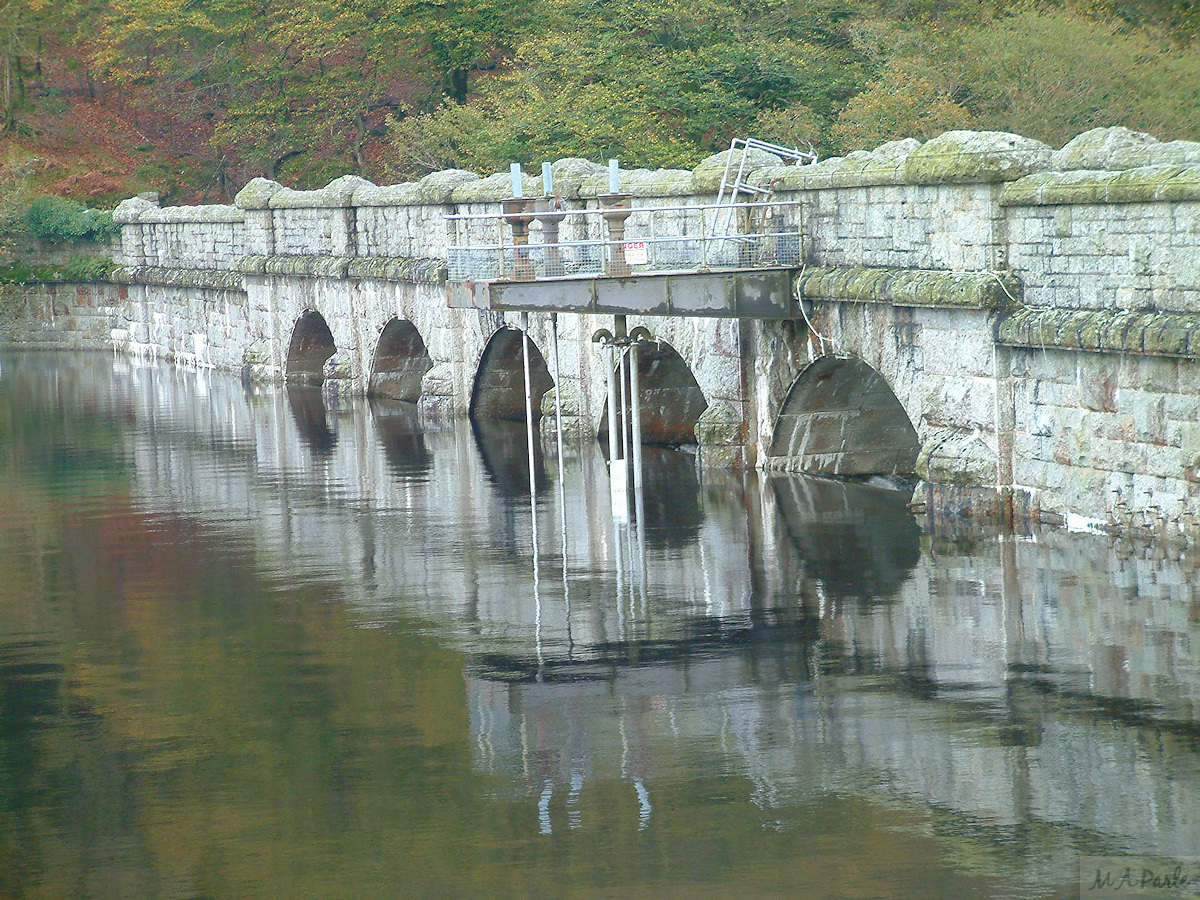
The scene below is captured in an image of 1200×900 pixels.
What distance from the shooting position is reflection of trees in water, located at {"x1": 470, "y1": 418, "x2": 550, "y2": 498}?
2058 cm

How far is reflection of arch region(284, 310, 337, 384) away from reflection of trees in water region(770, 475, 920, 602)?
57.3 feet

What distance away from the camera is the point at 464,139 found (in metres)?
43.5

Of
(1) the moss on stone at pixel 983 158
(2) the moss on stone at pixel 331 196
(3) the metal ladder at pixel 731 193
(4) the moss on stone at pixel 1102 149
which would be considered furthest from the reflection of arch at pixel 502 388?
(4) the moss on stone at pixel 1102 149

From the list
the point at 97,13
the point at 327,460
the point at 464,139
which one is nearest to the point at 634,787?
the point at 327,460

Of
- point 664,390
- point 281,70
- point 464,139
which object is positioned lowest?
point 664,390

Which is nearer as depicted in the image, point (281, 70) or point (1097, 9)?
point (1097, 9)

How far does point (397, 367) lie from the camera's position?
3169 centimetres

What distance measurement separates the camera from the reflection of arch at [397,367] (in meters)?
31.4

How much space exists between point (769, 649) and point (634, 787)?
9.67 feet

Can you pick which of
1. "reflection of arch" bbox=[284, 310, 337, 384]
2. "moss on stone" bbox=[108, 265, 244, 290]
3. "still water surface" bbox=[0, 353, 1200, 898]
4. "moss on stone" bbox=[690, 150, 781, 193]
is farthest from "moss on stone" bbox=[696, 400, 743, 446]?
"moss on stone" bbox=[108, 265, 244, 290]

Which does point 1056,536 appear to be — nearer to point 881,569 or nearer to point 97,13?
point 881,569

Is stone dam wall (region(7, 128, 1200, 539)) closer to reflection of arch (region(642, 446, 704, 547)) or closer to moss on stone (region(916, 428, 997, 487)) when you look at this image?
moss on stone (region(916, 428, 997, 487))

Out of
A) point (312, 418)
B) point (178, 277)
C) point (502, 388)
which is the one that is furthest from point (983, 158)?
point (178, 277)

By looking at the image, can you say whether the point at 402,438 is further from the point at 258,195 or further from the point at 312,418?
the point at 258,195
